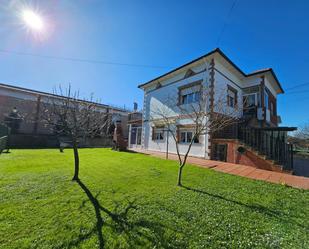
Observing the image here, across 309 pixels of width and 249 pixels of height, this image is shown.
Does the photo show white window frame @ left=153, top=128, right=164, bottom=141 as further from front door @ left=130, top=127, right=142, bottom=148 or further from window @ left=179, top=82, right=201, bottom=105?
window @ left=179, top=82, right=201, bottom=105

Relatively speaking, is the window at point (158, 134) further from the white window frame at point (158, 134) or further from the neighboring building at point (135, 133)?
the neighboring building at point (135, 133)

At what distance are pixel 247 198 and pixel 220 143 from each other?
5861 millimetres

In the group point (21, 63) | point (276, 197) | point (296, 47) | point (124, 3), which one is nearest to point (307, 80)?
point (296, 47)

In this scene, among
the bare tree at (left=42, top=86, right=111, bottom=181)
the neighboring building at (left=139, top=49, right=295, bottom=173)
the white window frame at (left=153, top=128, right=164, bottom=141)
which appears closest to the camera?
the bare tree at (left=42, top=86, right=111, bottom=181)

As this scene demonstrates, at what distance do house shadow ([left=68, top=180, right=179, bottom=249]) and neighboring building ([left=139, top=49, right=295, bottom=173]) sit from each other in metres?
7.26

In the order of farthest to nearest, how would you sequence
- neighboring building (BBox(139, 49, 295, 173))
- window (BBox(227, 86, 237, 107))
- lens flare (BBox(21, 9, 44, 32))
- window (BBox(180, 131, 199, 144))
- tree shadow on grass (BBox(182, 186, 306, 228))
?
window (BBox(227, 86, 237, 107))
window (BBox(180, 131, 199, 144))
neighboring building (BBox(139, 49, 295, 173))
lens flare (BBox(21, 9, 44, 32))
tree shadow on grass (BBox(182, 186, 306, 228))

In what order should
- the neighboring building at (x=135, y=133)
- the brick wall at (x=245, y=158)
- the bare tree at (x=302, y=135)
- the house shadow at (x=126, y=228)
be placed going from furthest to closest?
the bare tree at (x=302, y=135)
the neighboring building at (x=135, y=133)
the brick wall at (x=245, y=158)
the house shadow at (x=126, y=228)

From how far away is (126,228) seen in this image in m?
2.54

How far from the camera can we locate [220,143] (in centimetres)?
944

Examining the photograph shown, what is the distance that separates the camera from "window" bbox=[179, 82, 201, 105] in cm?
1120

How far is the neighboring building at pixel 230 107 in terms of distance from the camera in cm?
797

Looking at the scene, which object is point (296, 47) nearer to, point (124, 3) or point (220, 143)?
point (220, 143)

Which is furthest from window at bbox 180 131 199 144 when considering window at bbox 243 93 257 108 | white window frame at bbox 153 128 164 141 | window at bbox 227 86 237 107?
window at bbox 243 93 257 108

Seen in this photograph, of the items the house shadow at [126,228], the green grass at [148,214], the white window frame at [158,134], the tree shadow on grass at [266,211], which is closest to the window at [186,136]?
the white window frame at [158,134]
